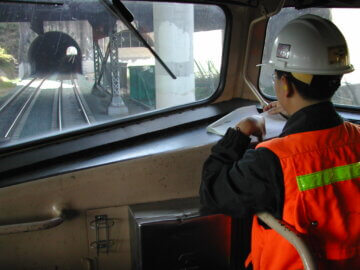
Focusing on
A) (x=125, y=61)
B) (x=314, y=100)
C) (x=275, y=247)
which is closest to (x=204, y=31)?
(x=125, y=61)

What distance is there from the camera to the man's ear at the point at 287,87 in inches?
53.2

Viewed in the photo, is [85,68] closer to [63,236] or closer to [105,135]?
[105,135]

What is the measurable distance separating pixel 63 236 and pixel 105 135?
2.01 feet

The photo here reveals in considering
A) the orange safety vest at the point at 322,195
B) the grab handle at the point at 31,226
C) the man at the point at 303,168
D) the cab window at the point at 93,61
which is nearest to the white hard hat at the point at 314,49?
the man at the point at 303,168

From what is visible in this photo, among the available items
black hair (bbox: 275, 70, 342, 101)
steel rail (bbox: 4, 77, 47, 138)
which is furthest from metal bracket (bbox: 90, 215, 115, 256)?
black hair (bbox: 275, 70, 342, 101)

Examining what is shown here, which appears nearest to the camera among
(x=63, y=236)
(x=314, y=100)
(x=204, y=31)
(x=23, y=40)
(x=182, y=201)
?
(x=314, y=100)

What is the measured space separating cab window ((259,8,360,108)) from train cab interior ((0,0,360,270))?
0.05ft

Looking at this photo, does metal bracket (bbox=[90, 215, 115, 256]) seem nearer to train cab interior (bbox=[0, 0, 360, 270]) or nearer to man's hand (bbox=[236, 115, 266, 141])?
train cab interior (bbox=[0, 0, 360, 270])

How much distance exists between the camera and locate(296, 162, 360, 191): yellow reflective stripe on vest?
119 cm

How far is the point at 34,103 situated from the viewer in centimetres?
211

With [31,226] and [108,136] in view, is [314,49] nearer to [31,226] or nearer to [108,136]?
[108,136]

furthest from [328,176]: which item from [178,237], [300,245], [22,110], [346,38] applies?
[346,38]

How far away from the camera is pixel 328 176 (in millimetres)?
1225

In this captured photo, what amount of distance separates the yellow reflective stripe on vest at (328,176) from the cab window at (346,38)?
1520 millimetres
